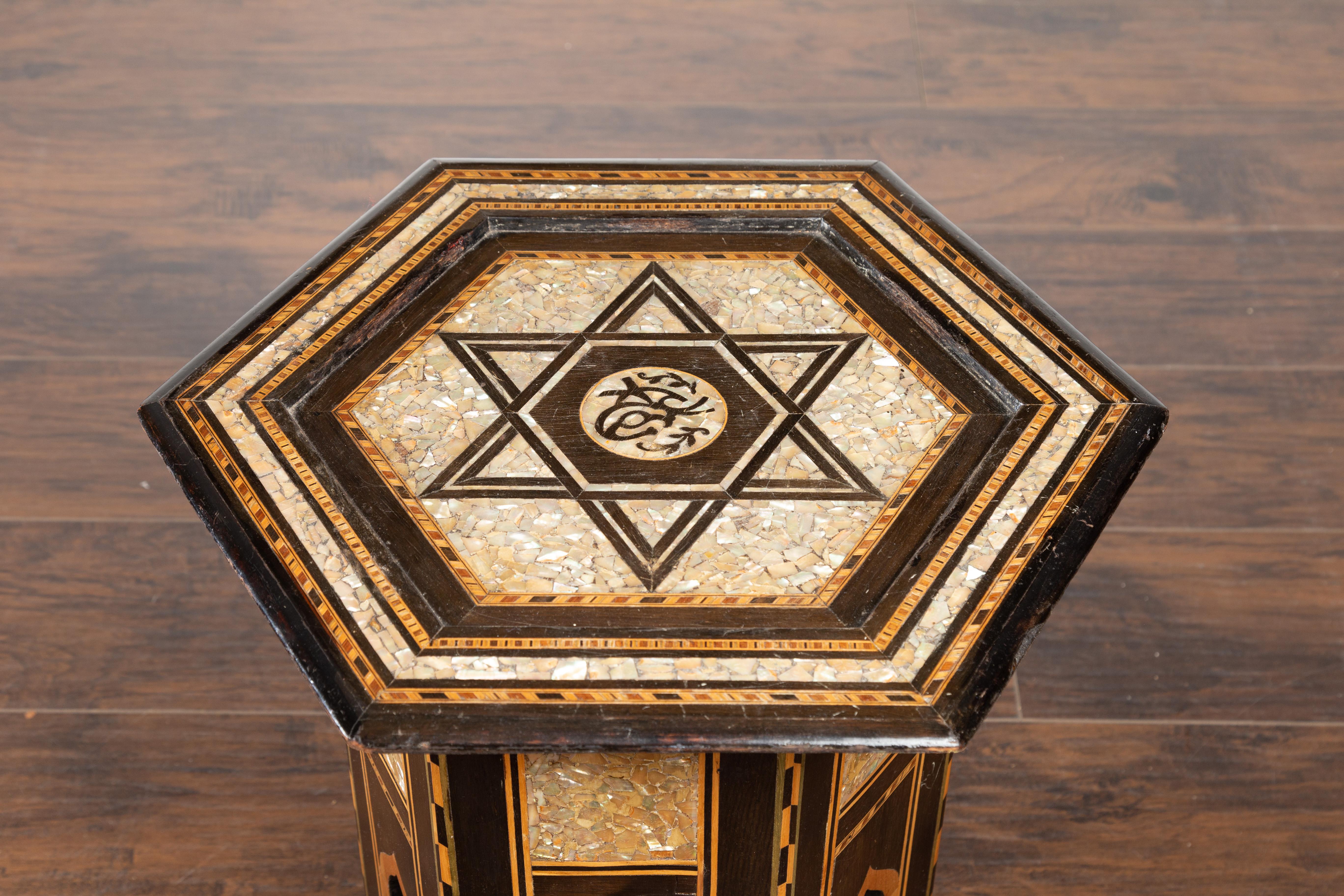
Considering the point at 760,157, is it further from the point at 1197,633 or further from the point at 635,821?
the point at 635,821

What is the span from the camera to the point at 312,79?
3.09 metres

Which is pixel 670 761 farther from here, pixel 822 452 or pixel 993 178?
pixel 993 178

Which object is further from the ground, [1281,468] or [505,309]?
[505,309]

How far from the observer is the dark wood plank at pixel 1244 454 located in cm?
225

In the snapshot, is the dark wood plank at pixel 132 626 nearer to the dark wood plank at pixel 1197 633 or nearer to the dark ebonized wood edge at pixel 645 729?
the dark ebonized wood edge at pixel 645 729

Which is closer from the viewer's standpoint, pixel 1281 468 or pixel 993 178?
pixel 1281 468

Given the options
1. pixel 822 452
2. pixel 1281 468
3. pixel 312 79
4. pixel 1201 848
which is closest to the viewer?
pixel 822 452

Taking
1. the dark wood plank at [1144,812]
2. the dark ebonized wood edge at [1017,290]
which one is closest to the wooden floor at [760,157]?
the dark wood plank at [1144,812]

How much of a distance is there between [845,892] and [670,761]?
35cm

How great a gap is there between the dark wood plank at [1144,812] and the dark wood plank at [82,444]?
142 cm

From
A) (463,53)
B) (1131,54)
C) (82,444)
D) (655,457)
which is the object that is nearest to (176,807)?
(82,444)

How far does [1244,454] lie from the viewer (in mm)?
2334

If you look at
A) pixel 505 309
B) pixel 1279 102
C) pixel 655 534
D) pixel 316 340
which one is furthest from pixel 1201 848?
pixel 1279 102

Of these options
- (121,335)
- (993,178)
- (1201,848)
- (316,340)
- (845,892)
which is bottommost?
(1201,848)
